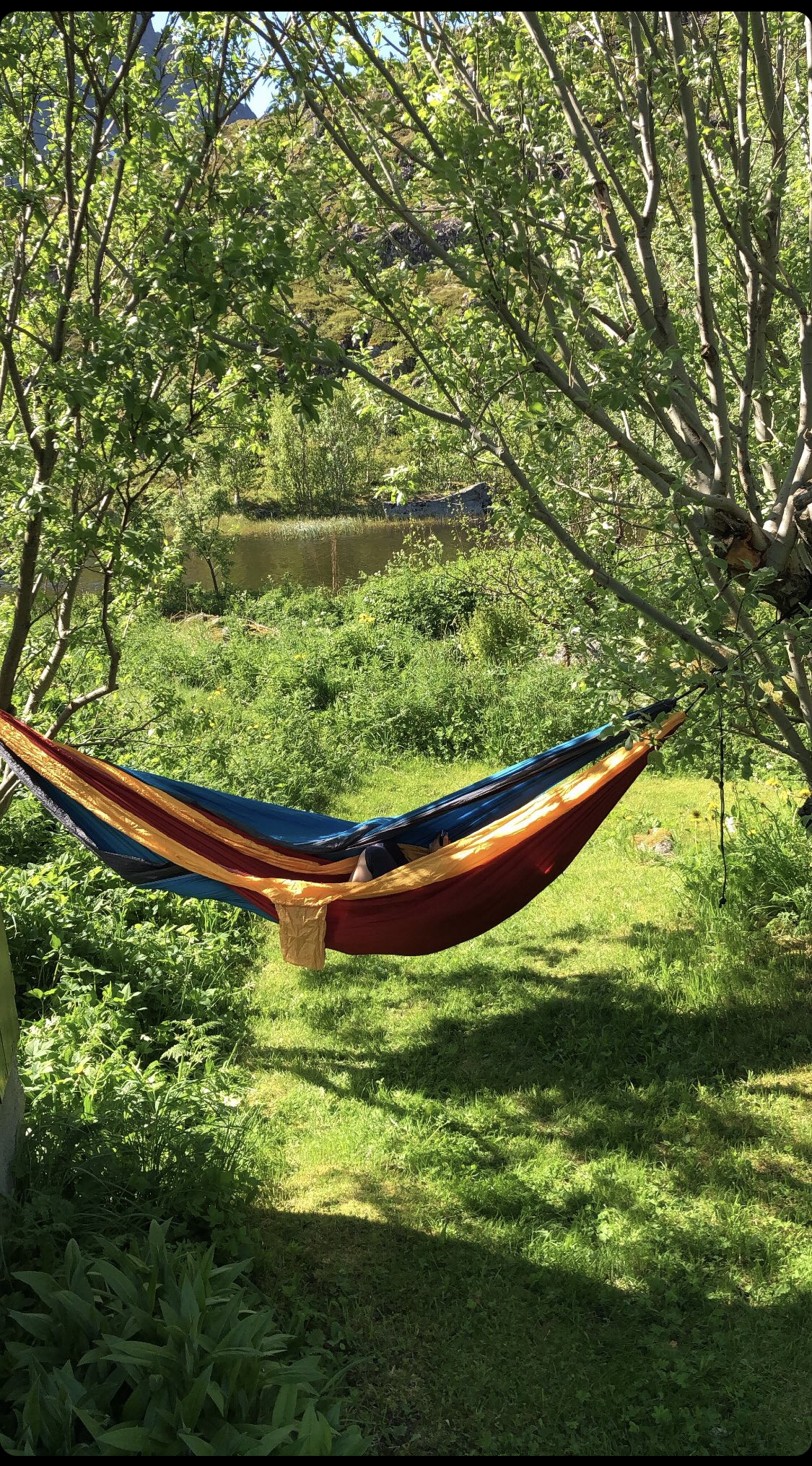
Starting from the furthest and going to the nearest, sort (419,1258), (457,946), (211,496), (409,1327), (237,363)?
(211,496) → (457,946) → (237,363) → (419,1258) → (409,1327)

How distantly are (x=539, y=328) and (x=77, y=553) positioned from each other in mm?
1433

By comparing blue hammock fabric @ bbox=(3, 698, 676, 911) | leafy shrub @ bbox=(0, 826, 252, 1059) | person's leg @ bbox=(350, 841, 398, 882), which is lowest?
leafy shrub @ bbox=(0, 826, 252, 1059)

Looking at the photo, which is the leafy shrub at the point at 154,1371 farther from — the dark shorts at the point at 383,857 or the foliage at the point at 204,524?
the foliage at the point at 204,524

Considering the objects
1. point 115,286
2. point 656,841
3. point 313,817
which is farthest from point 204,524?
point 313,817

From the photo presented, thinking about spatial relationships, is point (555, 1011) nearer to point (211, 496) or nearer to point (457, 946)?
point (457, 946)

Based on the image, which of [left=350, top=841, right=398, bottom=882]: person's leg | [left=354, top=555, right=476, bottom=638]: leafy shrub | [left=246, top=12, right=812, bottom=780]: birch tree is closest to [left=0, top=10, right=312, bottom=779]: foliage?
[left=246, top=12, right=812, bottom=780]: birch tree

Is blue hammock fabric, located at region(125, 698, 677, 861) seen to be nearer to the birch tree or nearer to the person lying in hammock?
the person lying in hammock

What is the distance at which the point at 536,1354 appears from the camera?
1955 millimetres

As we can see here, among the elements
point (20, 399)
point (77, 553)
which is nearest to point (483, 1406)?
point (77, 553)

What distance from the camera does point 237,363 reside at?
2.36 meters

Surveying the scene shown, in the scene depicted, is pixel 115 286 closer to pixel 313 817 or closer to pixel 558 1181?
pixel 313 817

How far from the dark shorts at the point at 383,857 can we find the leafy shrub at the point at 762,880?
3.87 feet

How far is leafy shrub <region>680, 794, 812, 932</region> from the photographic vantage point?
10.9 ft

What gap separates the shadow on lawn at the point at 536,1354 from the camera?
1.78 metres
